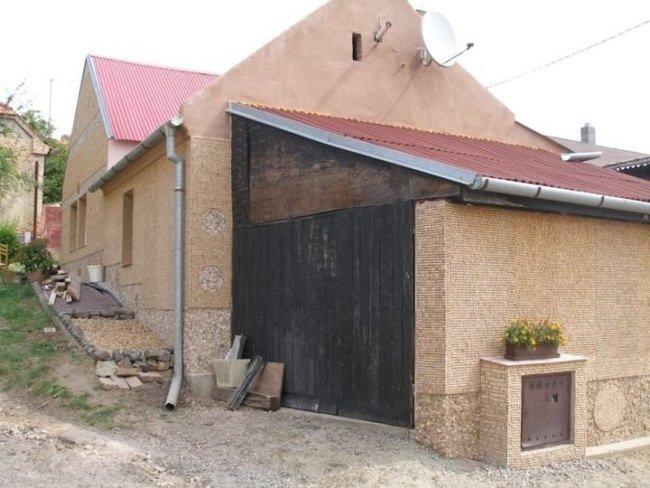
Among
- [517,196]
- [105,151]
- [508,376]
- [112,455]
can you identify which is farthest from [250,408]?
[105,151]

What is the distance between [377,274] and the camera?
8586mm

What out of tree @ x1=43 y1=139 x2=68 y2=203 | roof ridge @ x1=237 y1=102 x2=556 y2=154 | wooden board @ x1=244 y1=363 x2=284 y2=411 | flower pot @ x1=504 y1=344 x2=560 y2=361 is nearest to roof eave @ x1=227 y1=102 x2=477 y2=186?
roof ridge @ x1=237 y1=102 x2=556 y2=154

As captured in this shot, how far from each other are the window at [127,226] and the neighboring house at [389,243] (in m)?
0.86

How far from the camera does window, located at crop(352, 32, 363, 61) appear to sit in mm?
12461

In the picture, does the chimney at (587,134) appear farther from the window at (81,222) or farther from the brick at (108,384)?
the brick at (108,384)

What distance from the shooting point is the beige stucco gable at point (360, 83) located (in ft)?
37.3

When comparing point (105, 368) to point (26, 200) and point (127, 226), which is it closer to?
point (127, 226)

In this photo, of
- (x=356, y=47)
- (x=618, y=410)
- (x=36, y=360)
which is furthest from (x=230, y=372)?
(x=356, y=47)

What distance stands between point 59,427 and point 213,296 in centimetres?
323

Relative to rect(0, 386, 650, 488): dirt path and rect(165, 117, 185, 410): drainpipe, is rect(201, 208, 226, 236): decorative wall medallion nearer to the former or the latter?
rect(165, 117, 185, 410): drainpipe

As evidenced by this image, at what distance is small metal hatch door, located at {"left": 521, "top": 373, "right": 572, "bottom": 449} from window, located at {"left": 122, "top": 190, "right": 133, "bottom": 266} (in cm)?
921

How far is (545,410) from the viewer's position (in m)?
7.76

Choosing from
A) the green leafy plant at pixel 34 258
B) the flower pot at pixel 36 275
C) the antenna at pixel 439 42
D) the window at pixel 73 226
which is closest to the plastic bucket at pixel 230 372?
the antenna at pixel 439 42

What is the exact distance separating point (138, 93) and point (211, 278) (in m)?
9.24
